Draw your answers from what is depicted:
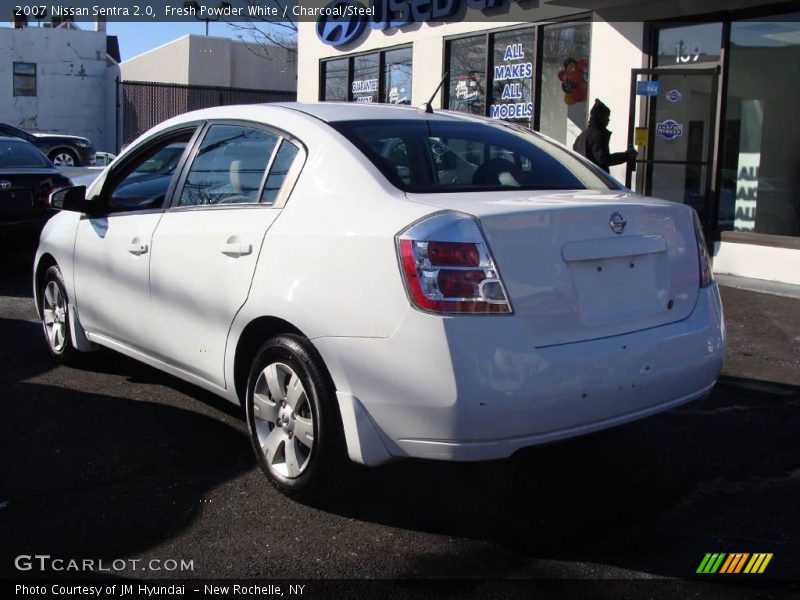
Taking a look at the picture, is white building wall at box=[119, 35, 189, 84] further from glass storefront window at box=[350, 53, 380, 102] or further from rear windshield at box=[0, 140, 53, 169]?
rear windshield at box=[0, 140, 53, 169]

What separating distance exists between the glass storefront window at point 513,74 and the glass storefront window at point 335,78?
4.20 meters

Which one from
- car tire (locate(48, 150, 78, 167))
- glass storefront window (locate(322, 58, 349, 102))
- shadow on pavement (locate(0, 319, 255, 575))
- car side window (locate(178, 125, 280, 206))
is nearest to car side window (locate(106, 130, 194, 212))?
car side window (locate(178, 125, 280, 206))

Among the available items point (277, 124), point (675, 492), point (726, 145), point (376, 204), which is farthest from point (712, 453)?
point (726, 145)

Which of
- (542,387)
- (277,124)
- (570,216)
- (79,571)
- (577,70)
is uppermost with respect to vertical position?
(577,70)

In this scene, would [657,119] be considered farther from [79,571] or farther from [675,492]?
[79,571]

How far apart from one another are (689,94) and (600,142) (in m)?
1.34

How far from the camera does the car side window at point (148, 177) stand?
4.75m

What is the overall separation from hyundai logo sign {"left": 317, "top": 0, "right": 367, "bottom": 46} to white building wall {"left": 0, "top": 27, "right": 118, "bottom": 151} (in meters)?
21.2

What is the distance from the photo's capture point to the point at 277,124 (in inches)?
163

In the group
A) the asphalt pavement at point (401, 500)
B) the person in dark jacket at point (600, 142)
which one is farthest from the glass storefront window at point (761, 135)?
the asphalt pavement at point (401, 500)

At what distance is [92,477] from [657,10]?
851cm

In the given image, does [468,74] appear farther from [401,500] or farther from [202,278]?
[401,500]

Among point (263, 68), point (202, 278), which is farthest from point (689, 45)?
point (263, 68)

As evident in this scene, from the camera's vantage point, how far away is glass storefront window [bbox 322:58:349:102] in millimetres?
16281
